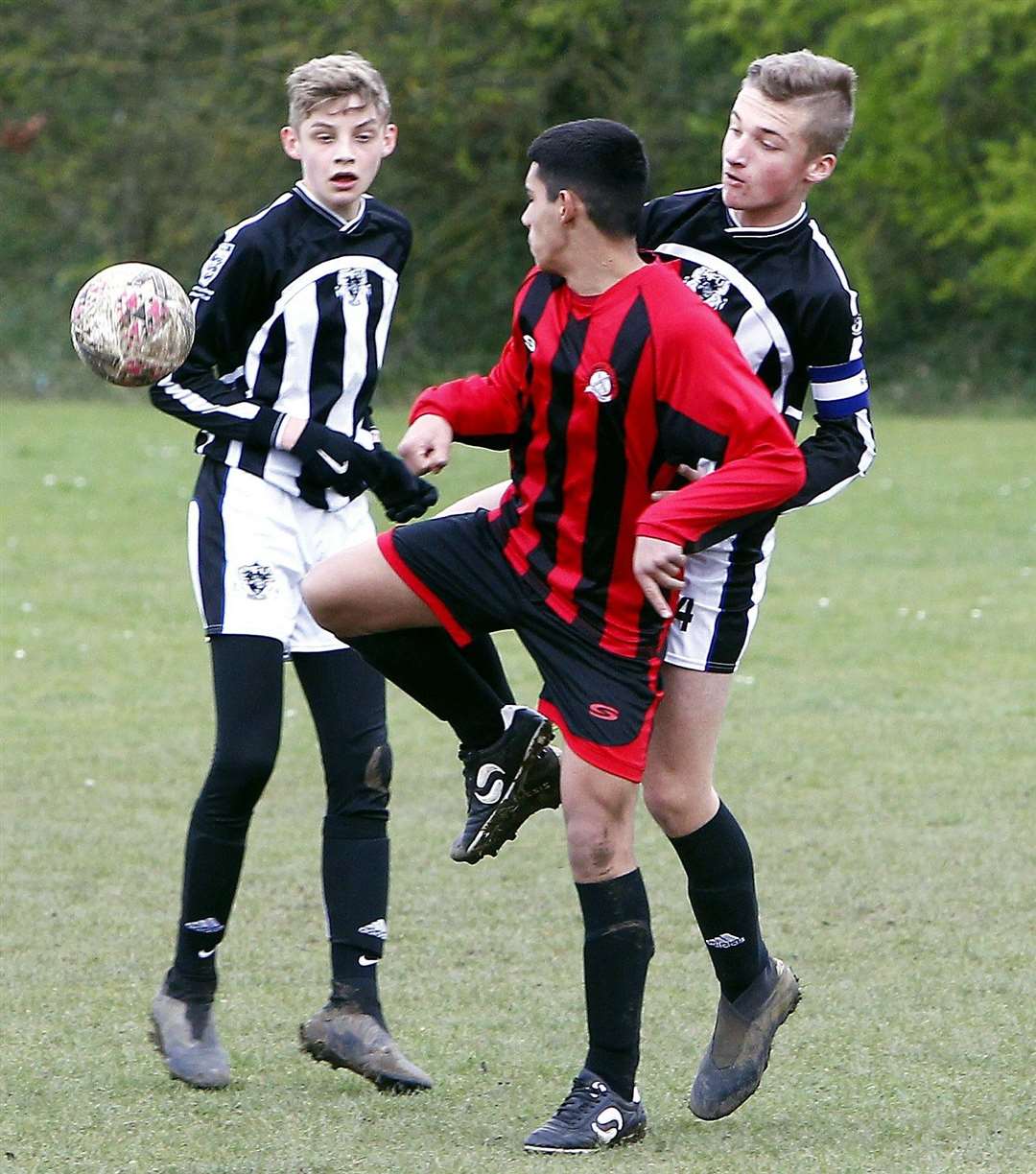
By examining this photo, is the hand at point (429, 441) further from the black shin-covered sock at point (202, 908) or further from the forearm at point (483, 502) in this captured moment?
the black shin-covered sock at point (202, 908)

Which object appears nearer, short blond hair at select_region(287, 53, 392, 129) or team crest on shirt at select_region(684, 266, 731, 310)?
team crest on shirt at select_region(684, 266, 731, 310)

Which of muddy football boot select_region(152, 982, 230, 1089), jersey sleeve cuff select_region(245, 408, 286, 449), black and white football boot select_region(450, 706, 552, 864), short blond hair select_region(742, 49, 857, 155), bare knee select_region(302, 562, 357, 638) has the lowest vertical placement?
muddy football boot select_region(152, 982, 230, 1089)

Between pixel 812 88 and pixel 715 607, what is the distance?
3.68 feet

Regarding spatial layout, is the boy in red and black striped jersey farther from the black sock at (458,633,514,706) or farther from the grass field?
the grass field

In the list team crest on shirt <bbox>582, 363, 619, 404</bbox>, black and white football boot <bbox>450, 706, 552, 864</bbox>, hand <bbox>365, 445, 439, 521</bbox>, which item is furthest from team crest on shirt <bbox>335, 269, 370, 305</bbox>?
black and white football boot <bbox>450, 706, 552, 864</bbox>

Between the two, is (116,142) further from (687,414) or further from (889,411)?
(687,414)

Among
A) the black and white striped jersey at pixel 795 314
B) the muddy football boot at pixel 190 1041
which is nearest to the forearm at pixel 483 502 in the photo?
the black and white striped jersey at pixel 795 314

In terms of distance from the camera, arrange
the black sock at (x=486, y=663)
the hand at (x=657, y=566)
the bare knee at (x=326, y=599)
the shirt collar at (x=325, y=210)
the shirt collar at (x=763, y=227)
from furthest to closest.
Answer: the shirt collar at (x=325, y=210)
the black sock at (x=486, y=663)
the bare knee at (x=326, y=599)
the shirt collar at (x=763, y=227)
the hand at (x=657, y=566)

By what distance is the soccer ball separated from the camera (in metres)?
4.51

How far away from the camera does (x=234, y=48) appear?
2919 centimetres

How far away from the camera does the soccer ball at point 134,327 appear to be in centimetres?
451

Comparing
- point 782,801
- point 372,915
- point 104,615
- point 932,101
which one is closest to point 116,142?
point 932,101

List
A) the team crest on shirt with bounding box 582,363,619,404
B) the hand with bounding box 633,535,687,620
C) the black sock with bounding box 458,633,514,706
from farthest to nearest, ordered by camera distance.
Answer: the black sock with bounding box 458,633,514,706 → the team crest on shirt with bounding box 582,363,619,404 → the hand with bounding box 633,535,687,620

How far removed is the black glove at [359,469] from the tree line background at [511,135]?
23257 mm
